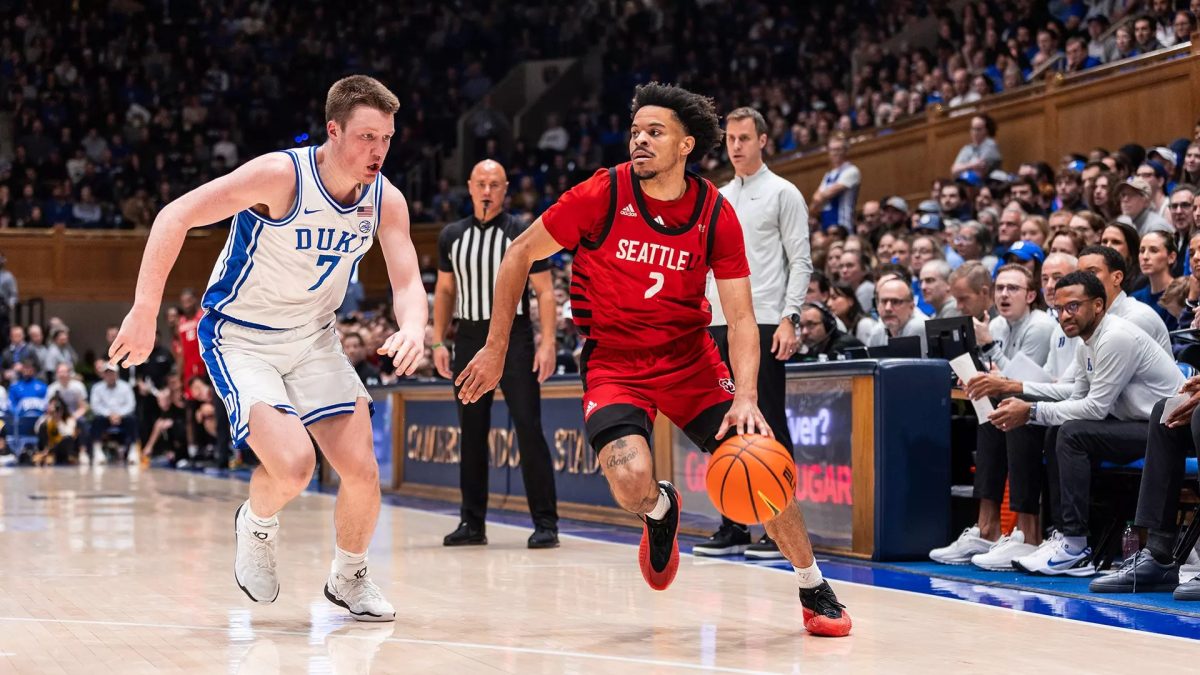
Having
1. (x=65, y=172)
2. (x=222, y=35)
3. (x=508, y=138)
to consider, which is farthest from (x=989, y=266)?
(x=222, y=35)

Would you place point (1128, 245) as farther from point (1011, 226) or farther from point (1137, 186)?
point (1011, 226)

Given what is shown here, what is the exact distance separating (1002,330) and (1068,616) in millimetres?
2396

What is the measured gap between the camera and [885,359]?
6.93 metres

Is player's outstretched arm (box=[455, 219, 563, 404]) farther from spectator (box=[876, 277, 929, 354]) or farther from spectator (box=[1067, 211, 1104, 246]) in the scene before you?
spectator (box=[1067, 211, 1104, 246])

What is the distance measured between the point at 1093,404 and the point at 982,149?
7133 mm

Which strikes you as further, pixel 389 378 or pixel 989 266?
pixel 389 378

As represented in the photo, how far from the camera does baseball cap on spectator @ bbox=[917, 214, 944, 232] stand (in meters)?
10.8

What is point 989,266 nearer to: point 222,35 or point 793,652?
point 793,652

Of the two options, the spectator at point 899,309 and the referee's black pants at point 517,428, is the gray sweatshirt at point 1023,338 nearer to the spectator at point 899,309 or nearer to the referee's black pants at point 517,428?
the spectator at point 899,309

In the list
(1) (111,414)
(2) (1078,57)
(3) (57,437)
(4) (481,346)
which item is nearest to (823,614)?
(4) (481,346)

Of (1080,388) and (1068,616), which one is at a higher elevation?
(1080,388)

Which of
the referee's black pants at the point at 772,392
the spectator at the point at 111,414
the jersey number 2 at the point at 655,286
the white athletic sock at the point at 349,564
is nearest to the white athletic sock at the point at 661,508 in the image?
the jersey number 2 at the point at 655,286

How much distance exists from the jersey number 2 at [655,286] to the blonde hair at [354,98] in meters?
1.09

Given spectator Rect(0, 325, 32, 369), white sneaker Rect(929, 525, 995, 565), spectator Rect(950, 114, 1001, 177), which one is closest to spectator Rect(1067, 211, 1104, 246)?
white sneaker Rect(929, 525, 995, 565)
